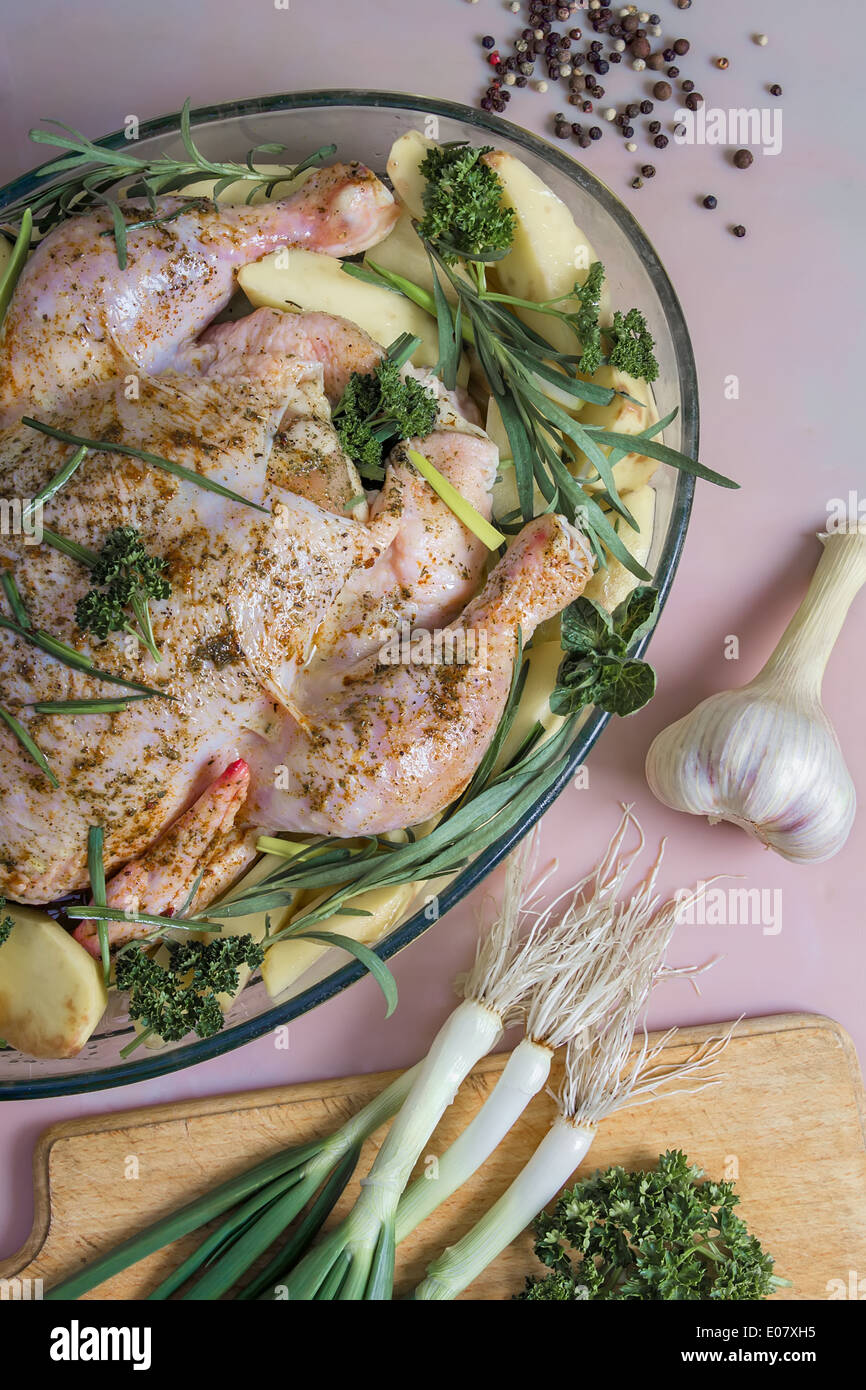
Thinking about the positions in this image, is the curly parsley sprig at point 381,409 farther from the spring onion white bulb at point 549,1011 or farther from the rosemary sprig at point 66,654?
the spring onion white bulb at point 549,1011

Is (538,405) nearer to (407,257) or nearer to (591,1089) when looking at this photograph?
(407,257)

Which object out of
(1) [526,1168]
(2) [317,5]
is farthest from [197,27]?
(1) [526,1168]

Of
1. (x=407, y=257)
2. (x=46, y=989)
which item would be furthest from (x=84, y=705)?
(x=407, y=257)

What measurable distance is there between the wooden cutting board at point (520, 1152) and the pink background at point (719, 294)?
105 millimetres

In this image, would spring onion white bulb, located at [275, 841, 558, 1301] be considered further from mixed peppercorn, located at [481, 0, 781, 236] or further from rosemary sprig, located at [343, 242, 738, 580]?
mixed peppercorn, located at [481, 0, 781, 236]

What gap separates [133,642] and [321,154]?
948mm

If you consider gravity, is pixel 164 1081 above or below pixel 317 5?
below

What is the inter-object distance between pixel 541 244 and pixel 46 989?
1.52 m

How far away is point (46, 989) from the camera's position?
176cm

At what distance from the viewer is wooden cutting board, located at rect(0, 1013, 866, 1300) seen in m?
2.16

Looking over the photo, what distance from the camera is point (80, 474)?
64.3 inches

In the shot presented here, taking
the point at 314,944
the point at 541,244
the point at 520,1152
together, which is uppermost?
the point at 541,244
